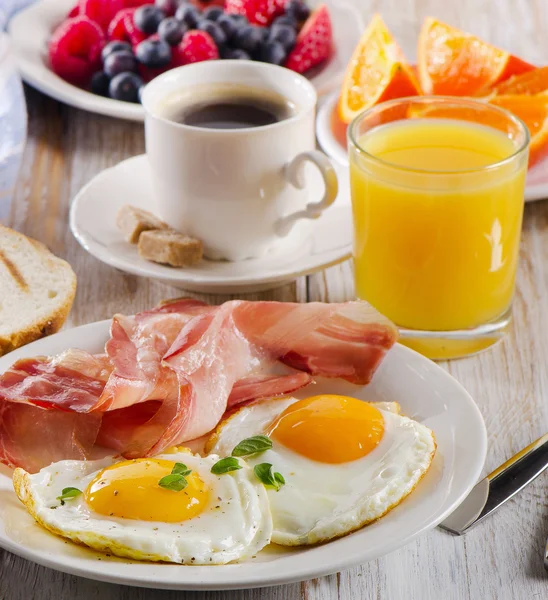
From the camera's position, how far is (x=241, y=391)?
5.27 feet

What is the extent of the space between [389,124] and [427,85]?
752 millimetres

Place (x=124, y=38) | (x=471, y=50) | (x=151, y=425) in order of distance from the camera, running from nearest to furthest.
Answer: (x=151, y=425) < (x=471, y=50) < (x=124, y=38)

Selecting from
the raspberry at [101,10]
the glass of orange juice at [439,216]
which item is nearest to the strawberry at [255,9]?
the raspberry at [101,10]

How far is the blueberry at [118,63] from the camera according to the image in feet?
9.18

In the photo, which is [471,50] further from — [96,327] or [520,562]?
[520,562]

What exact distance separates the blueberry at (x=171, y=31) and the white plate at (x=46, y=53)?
0.32 metres

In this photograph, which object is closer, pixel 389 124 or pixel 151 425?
pixel 151 425

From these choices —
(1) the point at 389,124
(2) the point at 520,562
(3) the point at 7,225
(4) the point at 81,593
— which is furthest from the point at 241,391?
(3) the point at 7,225

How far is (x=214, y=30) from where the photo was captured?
2.92 m

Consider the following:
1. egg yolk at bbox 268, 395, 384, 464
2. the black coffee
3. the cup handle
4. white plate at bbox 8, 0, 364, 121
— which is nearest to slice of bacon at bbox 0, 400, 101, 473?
egg yolk at bbox 268, 395, 384, 464

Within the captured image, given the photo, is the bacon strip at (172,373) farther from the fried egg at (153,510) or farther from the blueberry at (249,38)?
the blueberry at (249,38)

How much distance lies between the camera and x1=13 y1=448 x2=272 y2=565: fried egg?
1.22m

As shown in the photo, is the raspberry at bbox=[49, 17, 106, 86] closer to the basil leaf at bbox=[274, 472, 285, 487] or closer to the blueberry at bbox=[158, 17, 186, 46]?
the blueberry at bbox=[158, 17, 186, 46]

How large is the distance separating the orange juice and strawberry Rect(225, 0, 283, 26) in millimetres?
1295
